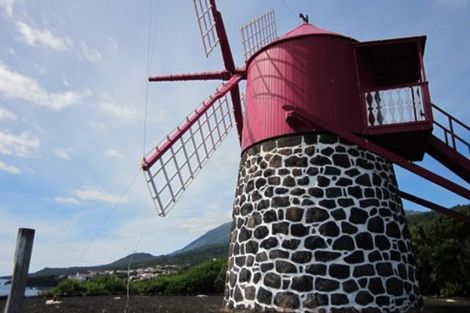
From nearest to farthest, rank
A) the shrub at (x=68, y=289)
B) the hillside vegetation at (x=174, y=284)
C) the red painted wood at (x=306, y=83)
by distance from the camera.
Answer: the red painted wood at (x=306, y=83)
the shrub at (x=68, y=289)
the hillside vegetation at (x=174, y=284)

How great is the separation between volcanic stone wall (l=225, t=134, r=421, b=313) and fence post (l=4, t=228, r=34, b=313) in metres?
4.82

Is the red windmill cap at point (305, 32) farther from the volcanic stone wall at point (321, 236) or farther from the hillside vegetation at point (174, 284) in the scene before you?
the hillside vegetation at point (174, 284)

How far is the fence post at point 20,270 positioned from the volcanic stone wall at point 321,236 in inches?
190

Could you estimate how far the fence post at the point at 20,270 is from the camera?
5098mm

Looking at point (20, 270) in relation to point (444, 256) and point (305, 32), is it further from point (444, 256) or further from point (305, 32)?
point (444, 256)

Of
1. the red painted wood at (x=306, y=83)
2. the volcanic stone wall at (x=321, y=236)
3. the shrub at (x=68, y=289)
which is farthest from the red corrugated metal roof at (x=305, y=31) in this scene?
the shrub at (x=68, y=289)

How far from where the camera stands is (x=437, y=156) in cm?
1002

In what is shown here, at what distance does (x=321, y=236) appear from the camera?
8.65m

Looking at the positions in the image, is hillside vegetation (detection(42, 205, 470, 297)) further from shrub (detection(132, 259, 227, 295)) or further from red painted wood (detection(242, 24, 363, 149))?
red painted wood (detection(242, 24, 363, 149))

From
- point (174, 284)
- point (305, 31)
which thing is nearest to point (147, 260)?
point (174, 284)

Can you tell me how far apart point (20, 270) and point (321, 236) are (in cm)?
548

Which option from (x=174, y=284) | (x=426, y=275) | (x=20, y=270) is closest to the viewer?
(x=20, y=270)

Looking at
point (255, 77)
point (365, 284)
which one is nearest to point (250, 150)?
point (255, 77)

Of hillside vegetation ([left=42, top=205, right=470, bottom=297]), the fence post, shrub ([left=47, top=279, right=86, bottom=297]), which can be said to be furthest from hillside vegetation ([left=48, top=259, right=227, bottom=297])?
the fence post
